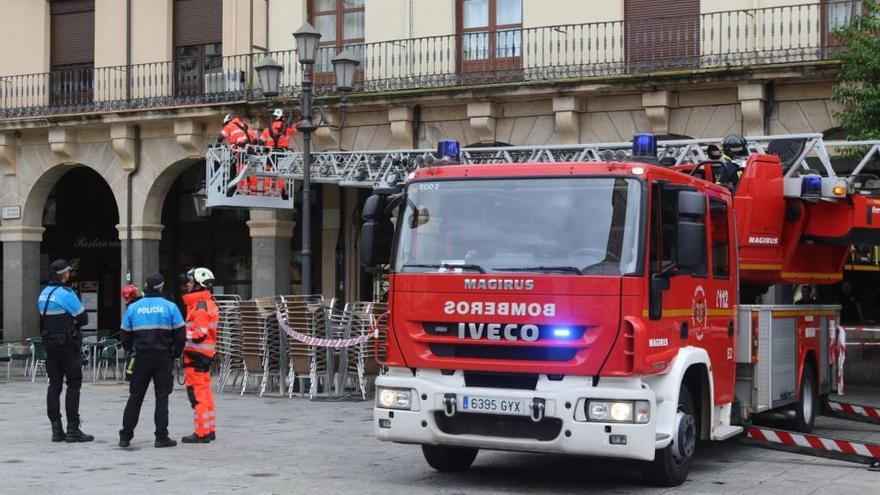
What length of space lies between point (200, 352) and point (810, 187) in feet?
20.2

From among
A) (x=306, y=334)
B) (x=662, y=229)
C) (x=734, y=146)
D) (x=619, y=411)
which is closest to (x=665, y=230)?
(x=662, y=229)

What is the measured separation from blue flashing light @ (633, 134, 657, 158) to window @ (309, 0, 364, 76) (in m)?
13.4

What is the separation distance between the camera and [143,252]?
2544 cm

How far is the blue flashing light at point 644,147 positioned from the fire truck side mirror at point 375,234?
204cm

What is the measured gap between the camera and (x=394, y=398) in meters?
10.2

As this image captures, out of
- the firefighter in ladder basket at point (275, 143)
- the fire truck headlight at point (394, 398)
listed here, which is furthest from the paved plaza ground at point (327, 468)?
the firefighter in ladder basket at point (275, 143)

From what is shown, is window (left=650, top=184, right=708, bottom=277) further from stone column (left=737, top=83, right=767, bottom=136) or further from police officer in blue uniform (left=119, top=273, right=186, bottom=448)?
stone column (left=737, top=83, right=767, bottom=136)

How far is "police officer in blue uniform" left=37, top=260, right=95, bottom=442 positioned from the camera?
13016 mm

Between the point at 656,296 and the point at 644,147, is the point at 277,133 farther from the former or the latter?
the point at 656,296

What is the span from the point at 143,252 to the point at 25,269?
3.06 m

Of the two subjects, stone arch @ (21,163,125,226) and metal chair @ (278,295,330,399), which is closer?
metal chair @ (278,295,330,399)

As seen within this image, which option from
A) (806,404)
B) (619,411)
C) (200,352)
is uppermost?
(200,352)

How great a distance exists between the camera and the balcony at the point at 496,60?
19531mm

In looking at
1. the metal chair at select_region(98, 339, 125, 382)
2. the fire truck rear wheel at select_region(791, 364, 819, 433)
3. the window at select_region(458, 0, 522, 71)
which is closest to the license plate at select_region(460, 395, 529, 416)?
the fire truck rear wheel at select_region(791, 364, 819, 433)
